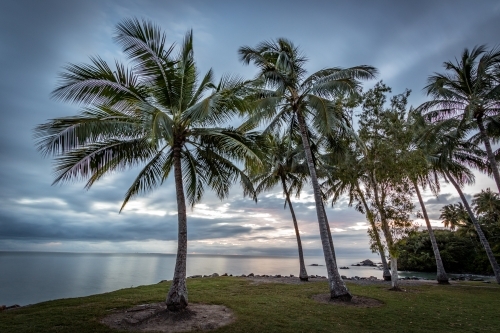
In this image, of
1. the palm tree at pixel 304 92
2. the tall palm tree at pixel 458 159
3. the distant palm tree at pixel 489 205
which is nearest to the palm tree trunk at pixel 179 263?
the palm tree at pixel 304 92

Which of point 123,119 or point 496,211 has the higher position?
point 496,211

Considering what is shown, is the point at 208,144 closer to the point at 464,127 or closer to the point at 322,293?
the point at 322,293

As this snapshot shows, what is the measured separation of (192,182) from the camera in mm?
11164

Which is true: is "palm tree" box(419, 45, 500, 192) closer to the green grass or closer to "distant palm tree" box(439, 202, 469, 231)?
the green grass

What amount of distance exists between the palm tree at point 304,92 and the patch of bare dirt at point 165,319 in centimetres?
531

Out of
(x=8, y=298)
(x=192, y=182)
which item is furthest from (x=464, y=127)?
(x=8, y=298)

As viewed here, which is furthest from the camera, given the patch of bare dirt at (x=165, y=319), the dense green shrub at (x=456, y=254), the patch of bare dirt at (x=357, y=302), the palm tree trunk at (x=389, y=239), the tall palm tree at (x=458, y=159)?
the dense green shrub at (x=456, y=254)

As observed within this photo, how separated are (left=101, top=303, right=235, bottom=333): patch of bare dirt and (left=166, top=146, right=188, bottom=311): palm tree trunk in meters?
0.26

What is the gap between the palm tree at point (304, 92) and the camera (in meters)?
11.5

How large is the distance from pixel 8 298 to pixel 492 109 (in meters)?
31.1

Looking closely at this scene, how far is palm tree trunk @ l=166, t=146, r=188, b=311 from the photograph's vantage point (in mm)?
8039

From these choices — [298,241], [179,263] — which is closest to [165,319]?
[179,263]

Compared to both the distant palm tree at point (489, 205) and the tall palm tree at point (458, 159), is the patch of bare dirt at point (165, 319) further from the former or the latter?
the distant palm tree at point (489, 205)

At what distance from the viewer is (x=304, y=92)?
12750 mm
